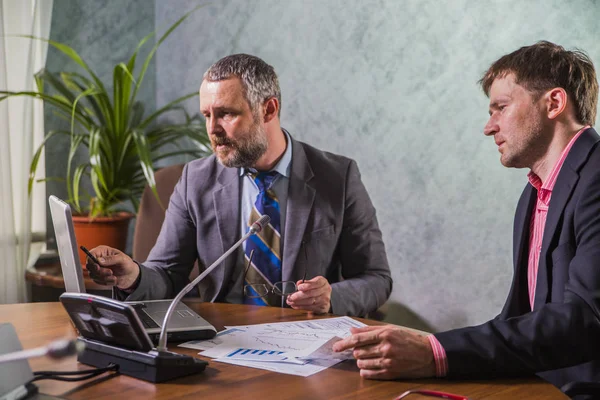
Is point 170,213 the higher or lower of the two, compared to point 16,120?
lower

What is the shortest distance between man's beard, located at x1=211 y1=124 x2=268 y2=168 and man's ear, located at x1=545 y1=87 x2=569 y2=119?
84cm

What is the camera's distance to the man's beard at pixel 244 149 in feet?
6.78

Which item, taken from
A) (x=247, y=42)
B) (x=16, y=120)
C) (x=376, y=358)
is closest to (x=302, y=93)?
(x=247, y=42)

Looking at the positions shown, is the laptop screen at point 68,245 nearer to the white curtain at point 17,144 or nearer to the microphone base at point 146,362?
the microphone base at point 146,362

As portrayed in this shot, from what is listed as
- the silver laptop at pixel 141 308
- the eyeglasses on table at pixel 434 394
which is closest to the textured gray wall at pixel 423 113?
the silver laptop at pixel 141 308

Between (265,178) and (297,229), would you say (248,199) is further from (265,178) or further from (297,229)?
(297,229)

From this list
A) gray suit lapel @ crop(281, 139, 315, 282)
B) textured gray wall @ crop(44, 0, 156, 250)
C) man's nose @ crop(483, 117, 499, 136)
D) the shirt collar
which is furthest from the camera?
textured gray wall @ crop(44, 0, 156, 250)

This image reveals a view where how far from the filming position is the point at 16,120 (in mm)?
2938

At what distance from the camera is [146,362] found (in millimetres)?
1214

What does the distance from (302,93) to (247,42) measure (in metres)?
0.42

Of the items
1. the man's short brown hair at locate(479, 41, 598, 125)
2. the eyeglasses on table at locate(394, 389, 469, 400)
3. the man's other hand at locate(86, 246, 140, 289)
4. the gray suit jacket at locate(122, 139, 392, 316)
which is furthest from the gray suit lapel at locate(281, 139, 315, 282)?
the eyeglasses on table at locate(394, 389, 469, 400)

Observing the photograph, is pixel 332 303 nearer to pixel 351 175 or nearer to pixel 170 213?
pixel 351 175

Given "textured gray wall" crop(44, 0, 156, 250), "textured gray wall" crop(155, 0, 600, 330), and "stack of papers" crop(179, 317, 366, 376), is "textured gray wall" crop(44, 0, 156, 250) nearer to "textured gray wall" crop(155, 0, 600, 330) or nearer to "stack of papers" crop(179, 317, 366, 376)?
"textured gray wall" crop(155, 0, 600, 330)

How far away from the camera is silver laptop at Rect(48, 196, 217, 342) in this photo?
54.0 inches
